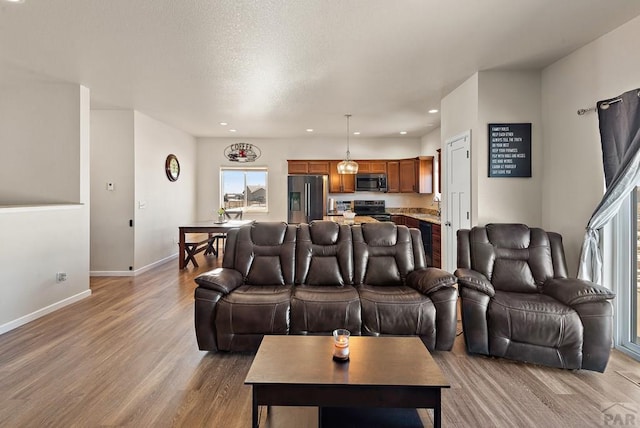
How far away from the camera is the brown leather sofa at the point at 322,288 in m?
2.57

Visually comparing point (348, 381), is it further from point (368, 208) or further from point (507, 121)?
point (368, 208)

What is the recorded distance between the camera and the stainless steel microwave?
7.60 metres

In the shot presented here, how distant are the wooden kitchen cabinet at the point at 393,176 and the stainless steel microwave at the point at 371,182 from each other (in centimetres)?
14

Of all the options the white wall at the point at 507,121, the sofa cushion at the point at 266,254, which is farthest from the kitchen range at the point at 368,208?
the sofa cushion at the point at 266,254

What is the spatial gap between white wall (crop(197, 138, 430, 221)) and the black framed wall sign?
4.11 meters

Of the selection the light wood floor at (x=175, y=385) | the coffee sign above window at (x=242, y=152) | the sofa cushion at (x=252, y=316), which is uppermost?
the coffee sign above window at (x=242, y=152)

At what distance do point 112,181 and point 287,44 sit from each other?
3.98 m

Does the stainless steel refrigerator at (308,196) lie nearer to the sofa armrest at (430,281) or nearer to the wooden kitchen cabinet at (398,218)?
the wooden kitchen cabinet at (398,218)

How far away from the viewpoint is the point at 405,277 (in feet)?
10.2

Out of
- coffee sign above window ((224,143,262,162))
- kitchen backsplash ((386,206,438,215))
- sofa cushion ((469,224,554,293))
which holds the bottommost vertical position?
sofa cushion ((469,224,554,293))

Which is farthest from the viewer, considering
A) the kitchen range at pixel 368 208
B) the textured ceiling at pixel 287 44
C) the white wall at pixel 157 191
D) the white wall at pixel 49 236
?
the kitchen range at pixel 368 208

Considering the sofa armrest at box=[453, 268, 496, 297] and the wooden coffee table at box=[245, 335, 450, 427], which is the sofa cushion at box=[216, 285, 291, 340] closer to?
the wooden coffee table at box=[245, 335, 450, 427]

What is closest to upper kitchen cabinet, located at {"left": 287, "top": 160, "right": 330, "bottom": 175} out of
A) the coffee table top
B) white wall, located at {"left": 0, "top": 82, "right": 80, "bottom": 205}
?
white wall, located at {"left": 0, "top": 82, "right": 80, "bottom": 205}

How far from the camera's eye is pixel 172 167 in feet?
21.7
